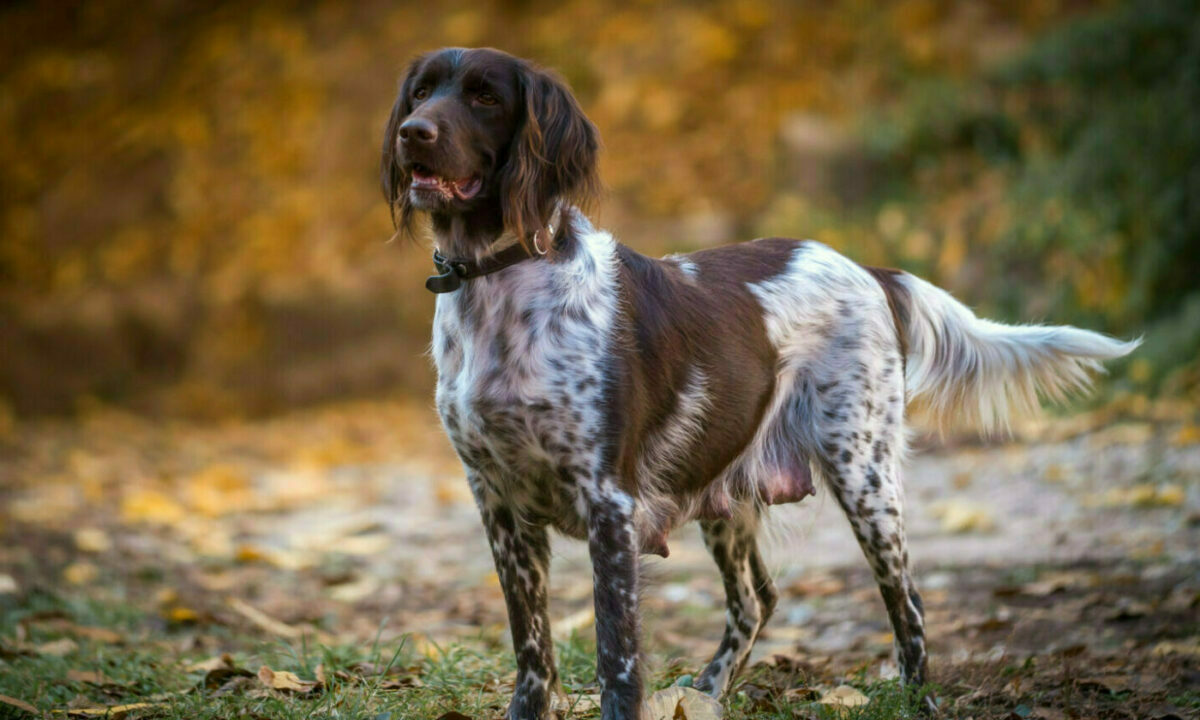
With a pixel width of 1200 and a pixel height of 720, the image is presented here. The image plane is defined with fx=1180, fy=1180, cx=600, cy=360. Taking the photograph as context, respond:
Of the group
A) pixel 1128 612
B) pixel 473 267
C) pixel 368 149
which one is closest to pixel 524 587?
pixel 473 267

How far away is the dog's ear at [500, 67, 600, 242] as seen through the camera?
3.08m

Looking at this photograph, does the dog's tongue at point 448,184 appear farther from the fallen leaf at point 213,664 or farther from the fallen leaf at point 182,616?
the fallen leaf at point 182,616

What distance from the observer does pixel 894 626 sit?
3598 millimetres

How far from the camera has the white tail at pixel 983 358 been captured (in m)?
3.94

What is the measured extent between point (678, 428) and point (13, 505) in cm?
498

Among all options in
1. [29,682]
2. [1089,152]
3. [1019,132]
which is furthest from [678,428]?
[1019,132]

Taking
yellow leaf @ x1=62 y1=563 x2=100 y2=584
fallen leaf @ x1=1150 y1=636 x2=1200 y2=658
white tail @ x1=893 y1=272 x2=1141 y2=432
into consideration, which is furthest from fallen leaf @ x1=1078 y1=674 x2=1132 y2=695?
yellow leaf @ x1=62 y1=563 x2=100 y2=584

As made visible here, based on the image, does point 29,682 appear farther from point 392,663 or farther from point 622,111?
point 622,111

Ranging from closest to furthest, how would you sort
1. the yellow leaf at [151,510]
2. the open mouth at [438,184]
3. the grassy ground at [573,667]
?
the open mouth at [438,184], the grassy ground at [573,667], the yellow leaf at [151,510]

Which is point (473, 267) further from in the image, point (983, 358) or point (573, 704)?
point (983, 358)

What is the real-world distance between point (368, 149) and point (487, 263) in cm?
955

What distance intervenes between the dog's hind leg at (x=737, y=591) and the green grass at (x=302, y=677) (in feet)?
0.34

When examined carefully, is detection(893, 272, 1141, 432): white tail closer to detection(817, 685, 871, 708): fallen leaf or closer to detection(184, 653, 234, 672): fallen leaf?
detection(817, 685, 871, 708): fallen leaf

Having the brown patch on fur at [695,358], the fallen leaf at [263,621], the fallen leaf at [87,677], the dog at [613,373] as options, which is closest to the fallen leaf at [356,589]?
the fallen leaf at [263,621]
